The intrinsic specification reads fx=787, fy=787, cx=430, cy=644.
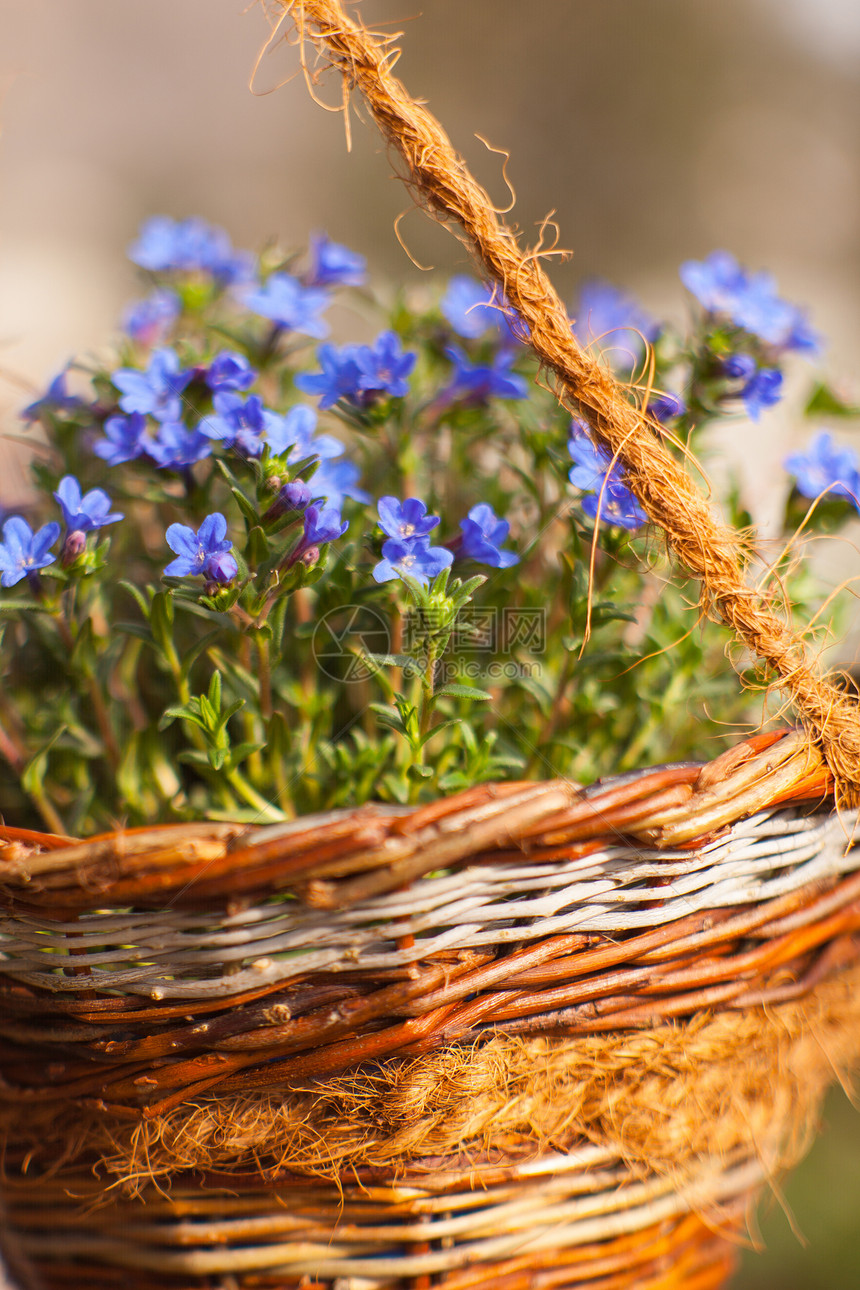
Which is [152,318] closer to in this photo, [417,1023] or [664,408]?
[664,408]

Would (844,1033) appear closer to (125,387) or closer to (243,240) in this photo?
(125,387)

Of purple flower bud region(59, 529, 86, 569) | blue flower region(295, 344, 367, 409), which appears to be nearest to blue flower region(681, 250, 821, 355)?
blue flower region(295, 344, 367, 409)

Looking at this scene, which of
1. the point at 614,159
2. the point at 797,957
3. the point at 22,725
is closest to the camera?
the point at 797,957

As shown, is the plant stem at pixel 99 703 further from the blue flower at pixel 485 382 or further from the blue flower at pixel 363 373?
the blue flower at pixel 485 382

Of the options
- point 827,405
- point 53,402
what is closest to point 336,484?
point 53,402

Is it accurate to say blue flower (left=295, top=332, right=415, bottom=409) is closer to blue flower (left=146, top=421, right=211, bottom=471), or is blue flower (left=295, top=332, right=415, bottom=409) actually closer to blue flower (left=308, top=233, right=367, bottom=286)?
blue flower (left=146, top=421, right=211, bottom=471)

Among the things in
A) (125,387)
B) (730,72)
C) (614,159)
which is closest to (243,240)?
(614,159)
